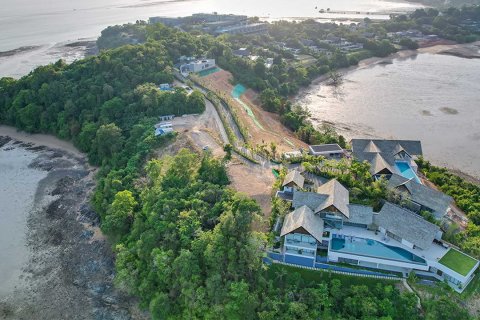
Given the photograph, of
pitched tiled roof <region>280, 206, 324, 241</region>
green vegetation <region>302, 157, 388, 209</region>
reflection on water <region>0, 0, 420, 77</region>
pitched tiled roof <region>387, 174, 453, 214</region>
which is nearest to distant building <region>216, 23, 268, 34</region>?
A: reflection on water <region>0, 0, 420, 77</region>

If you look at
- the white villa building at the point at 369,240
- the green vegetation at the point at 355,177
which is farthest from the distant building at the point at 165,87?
the white villa building at the point at 369,240

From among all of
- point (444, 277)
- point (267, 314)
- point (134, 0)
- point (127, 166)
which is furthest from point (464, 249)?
point (134, 0)

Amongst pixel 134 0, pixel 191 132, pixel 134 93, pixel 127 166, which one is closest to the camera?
pixel 127 166

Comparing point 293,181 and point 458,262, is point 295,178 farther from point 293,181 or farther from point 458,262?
point 458,262

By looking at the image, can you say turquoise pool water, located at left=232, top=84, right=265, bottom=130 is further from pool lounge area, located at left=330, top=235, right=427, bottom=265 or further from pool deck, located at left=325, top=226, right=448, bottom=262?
pool lounge area, located at left=330, top=235, right=427, bottom=265

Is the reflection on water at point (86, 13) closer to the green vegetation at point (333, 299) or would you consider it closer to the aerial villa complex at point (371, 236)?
the aerial villa complex at point (371, 236)

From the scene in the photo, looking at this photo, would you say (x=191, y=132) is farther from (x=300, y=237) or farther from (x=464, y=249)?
(x=464, y=249)
